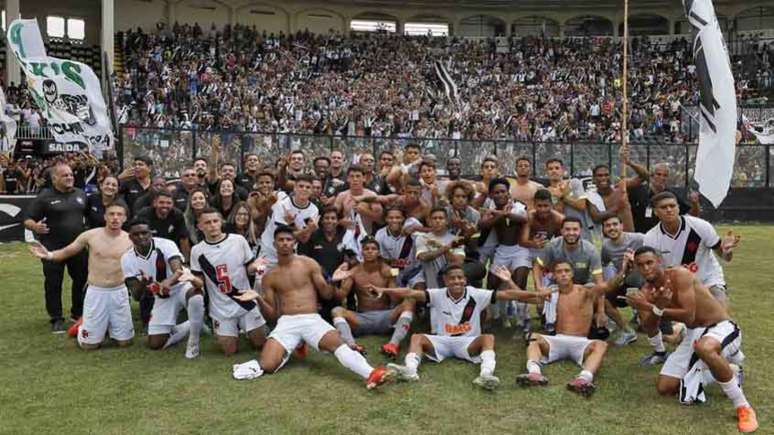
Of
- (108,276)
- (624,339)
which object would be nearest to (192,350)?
(108,276)

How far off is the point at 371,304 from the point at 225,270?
5.52 ft

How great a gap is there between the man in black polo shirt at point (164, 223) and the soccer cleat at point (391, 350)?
286cm

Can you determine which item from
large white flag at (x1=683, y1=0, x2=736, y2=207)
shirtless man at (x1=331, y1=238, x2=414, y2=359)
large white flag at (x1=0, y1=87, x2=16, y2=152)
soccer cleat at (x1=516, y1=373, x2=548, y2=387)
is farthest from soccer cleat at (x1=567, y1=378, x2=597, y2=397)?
large white flag at (x1=0, y1=87, x2=16, y2=152)

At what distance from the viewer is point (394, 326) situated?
7.87 m

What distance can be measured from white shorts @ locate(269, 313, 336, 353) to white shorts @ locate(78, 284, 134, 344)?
1953 mm

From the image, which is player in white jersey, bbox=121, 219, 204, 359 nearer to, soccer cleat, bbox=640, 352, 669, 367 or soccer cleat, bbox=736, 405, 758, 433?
soccer cleat, bbox=640, 352, 669, 367

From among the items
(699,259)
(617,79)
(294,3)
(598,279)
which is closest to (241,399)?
(598,279)

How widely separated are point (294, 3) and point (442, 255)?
134ft

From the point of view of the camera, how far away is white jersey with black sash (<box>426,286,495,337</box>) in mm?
7000

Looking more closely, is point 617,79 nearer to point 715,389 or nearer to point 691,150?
point 691,150

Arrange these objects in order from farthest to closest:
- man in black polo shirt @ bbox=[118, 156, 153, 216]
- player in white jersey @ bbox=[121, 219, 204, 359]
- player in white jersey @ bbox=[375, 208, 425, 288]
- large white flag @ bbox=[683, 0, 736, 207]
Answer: man in black polo shirt @ bbox=[118, 156, 153, 216] → large white flag @ bbox=[683, 0, 736, 207] → player in white jersey @ bbox=[375, 208, 425, 288] → player in white jersey @ bbox=[121, 219, 204, 359]

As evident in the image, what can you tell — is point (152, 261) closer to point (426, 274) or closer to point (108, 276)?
point (108, 276)

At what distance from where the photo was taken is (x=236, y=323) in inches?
293

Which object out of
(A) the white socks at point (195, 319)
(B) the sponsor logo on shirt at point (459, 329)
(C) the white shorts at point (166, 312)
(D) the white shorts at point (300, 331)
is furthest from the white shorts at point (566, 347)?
(C) the white shorts at point (166, 312)
